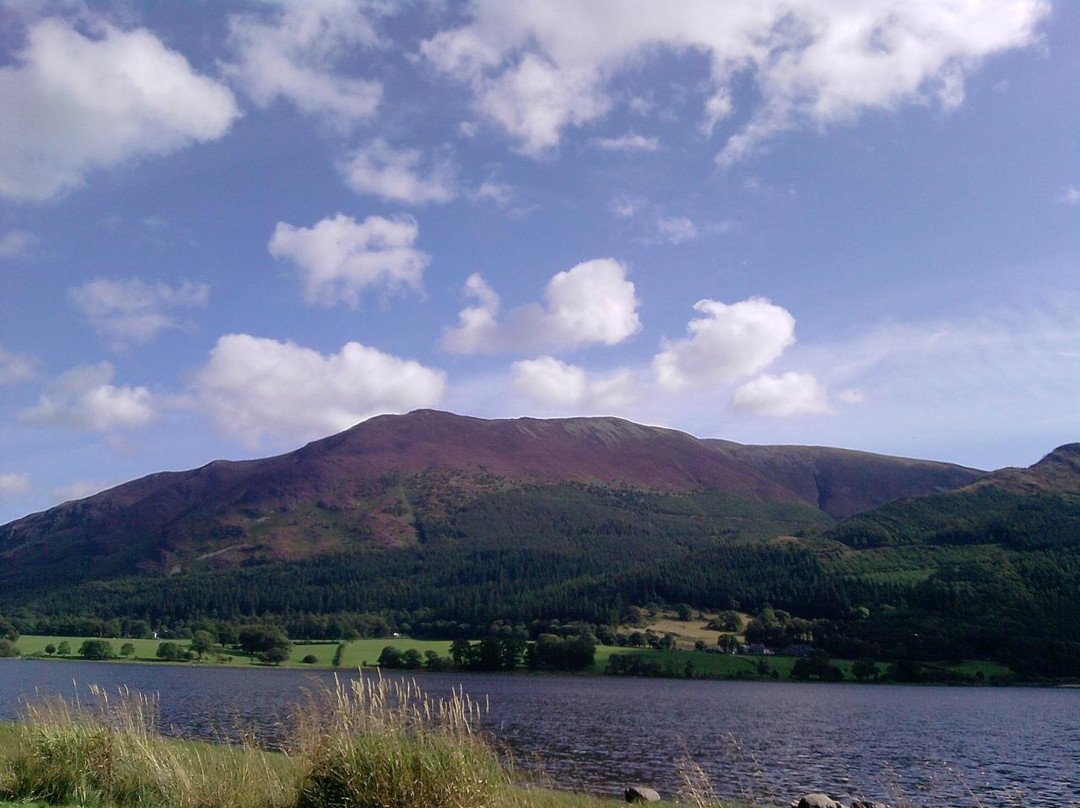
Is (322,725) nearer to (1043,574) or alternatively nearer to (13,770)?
(13,770)

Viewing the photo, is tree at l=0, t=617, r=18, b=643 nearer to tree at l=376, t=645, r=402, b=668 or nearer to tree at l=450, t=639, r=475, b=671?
tree at l=376, t=645, r=402, b=668

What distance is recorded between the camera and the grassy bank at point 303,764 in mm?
14141

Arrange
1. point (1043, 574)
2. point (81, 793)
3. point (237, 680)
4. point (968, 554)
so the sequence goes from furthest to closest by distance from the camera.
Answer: point (968, 554)
point (1043, 574)
point (237, 680)
point (81, 793)

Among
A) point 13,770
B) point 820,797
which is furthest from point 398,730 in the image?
point 820,797

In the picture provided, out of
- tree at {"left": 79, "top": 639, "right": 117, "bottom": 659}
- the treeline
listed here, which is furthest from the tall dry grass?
tree at {"left": 79, "top": 639, "right": 117, "bottom": 659}

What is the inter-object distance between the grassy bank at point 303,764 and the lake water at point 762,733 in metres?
1.48

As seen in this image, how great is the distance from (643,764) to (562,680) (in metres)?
85.8

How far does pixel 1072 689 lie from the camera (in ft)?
395

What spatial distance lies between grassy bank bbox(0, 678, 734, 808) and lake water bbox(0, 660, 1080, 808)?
4.86 feet

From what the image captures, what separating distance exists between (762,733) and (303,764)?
5424cm

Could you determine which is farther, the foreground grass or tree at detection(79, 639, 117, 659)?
tree at detection(79, 639, 117, 659)

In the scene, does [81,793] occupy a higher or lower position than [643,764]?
higher

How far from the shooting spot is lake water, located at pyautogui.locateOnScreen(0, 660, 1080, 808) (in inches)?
1599

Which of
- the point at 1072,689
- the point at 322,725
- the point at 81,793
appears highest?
the point at 322,725
